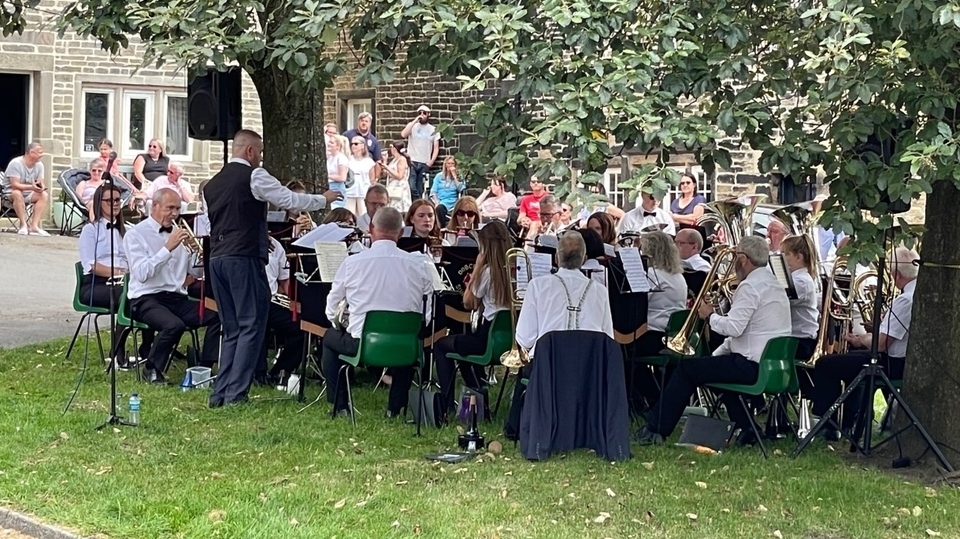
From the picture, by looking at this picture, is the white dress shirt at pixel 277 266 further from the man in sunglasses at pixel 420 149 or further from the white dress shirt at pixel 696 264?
the man in sunglasses at pixel 420 149

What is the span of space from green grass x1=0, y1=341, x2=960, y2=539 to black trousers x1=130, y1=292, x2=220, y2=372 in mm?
1242

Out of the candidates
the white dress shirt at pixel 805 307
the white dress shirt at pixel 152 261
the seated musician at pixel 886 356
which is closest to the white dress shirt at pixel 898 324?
the seated musician at pixel 886 356

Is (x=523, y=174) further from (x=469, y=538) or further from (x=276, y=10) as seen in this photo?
(x=276, y=10)

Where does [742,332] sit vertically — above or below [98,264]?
below

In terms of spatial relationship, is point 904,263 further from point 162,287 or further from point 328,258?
point 162,287

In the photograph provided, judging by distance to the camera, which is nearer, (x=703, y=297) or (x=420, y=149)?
(x=703, y=297)

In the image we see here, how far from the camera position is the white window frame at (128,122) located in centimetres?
2511

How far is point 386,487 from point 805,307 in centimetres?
366

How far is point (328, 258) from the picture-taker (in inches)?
394

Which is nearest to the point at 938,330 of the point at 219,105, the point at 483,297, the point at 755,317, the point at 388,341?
the point at 755,317

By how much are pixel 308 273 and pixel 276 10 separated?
3191mm

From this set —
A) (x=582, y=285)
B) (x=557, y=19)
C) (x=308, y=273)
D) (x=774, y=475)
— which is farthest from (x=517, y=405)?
(x=557, y=19)

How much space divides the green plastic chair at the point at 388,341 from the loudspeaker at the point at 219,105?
217 cm

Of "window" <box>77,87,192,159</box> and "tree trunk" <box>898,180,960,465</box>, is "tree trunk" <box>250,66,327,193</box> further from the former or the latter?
"window" <box>77,87,192,159</box>
